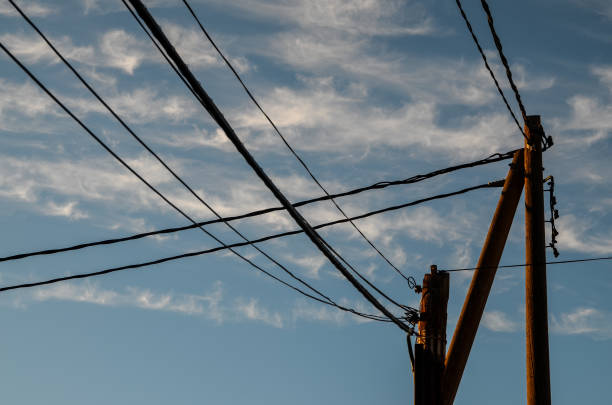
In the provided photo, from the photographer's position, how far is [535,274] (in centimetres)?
688

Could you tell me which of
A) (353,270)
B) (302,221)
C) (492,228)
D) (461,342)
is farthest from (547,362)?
(302,221)

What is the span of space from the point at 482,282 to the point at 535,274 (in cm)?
56

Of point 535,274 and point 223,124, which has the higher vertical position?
point 535,274

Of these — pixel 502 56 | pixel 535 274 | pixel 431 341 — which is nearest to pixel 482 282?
pixel 535 274

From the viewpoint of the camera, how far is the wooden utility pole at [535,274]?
6562 mm

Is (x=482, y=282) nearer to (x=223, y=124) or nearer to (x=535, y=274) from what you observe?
(x=535, y=274)

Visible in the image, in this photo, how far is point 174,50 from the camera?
133 inches

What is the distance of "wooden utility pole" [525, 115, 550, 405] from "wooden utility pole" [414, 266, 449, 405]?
2.98ft

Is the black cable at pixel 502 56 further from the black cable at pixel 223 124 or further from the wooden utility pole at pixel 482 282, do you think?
the black cable at pixel 223 124

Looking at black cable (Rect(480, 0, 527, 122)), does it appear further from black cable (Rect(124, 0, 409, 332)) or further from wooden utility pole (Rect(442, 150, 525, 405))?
black cable (Rect(124, 0, 409, 332))

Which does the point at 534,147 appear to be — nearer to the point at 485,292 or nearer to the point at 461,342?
the point at 485,292

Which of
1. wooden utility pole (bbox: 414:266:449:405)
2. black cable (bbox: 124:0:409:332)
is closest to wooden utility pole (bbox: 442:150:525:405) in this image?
wooden utility pole (bbox: 414:266:449:405)

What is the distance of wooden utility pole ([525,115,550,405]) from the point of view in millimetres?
6562

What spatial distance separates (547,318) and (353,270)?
2107 mm
